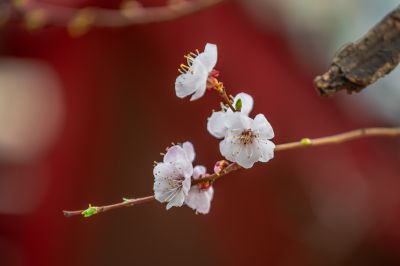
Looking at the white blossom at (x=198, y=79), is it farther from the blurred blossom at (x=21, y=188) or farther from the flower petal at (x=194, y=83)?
the blurred blossom at (x=21, y=188)

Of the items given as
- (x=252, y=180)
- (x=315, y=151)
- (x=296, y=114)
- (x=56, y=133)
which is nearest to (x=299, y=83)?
(x=296, y=114)

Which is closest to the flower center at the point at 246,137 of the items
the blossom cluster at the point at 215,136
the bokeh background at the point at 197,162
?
the blossom cluster at the point at 215,136

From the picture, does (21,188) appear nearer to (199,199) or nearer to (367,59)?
(199,199)

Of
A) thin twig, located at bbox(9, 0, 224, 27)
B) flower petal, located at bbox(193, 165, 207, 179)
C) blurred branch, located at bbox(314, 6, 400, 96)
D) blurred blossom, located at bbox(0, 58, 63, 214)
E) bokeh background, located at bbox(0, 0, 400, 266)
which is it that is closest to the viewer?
blurred branch, located at bbox(314, 6, 400, 96)

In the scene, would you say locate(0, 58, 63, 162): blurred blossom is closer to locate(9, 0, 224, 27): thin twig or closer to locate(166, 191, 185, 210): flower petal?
locate(9, 0, 224, 27): thin twig

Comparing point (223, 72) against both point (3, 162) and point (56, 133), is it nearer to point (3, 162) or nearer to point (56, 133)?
point (56, 133)

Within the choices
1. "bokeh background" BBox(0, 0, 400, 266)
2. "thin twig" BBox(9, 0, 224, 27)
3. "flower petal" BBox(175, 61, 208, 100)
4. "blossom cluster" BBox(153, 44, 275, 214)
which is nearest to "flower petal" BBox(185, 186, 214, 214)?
"blossom cluster" BBox(153, 44, 275, 214)

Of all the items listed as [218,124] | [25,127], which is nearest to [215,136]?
[218,124]
